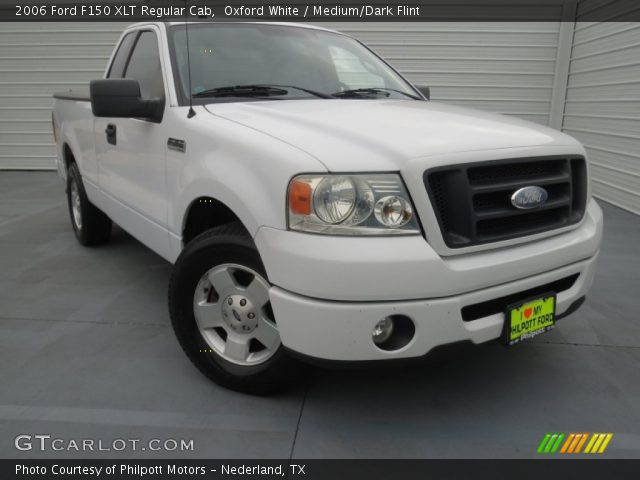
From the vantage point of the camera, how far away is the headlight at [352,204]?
197 cm

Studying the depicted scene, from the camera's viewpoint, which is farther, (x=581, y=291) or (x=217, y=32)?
(x=217, y=32)

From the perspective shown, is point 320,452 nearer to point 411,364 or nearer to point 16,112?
point 411,364

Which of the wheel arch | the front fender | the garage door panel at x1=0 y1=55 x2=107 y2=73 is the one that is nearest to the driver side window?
the front fender

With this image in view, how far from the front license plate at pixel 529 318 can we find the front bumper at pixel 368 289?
0.30 feet

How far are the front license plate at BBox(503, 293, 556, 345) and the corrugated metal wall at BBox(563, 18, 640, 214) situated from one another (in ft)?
17.5

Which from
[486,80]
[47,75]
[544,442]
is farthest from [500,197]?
[47,75]

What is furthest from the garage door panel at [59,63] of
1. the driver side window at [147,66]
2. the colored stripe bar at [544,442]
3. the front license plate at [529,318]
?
the colored stripe bar at [544,442]

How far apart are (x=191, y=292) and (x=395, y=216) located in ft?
3.63

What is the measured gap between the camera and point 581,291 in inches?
100

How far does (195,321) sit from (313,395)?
67cm

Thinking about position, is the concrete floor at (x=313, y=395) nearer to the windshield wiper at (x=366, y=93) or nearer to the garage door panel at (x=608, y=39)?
the windshield wiper at (x=366, y=93)

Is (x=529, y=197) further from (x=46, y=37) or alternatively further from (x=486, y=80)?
(x=46, y=37)

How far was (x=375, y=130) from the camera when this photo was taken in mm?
2230

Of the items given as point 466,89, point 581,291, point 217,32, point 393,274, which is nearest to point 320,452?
point 393,274
